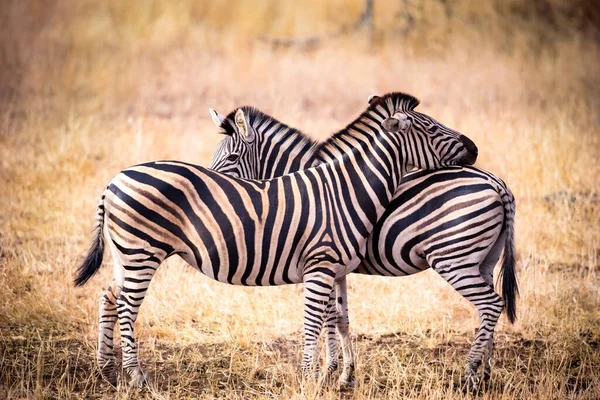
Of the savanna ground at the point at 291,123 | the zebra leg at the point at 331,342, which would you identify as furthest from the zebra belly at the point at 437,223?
the savanna ground at the point at 291,123

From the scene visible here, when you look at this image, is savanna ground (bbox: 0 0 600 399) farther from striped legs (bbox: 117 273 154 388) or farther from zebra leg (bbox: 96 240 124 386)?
striped legs (bbox: 117 273 154 388)

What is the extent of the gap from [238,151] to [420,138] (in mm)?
1674

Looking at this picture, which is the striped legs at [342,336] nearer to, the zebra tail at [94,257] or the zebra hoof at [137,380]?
the zebra hoof at [137,380]

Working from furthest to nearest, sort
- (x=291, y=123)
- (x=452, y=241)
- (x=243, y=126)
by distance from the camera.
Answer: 1. (x=291, y=123)
2. (x=243, y=126)
3. (x=452, y=241)

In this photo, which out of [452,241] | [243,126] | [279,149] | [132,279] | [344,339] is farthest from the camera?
[279,149]

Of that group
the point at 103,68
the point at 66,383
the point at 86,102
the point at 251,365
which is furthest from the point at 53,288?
the point at 103,68

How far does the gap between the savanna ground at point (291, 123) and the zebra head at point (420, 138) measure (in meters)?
1.77

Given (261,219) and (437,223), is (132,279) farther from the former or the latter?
(437,223)

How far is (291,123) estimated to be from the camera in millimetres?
14156

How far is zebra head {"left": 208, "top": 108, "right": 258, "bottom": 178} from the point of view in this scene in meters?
7.00

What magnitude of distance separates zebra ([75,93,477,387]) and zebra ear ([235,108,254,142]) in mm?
865

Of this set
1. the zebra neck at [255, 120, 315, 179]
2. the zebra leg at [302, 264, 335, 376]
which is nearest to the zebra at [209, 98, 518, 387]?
the zebra neck at [255, 120, 315, 179]

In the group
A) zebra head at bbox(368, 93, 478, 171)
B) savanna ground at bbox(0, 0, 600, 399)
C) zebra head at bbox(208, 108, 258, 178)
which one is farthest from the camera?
zebra head at bbox(208, 108, 258, 178)

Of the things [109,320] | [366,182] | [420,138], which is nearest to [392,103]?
[420,138]
